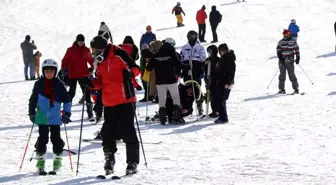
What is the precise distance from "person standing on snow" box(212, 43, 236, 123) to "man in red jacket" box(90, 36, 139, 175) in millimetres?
4698

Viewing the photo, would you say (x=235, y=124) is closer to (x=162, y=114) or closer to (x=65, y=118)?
(x=162, y=114)

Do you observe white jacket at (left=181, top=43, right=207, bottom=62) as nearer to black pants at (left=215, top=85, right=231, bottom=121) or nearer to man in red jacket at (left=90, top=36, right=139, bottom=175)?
black pants at (left=215, top=85, right=231, bottom=121)

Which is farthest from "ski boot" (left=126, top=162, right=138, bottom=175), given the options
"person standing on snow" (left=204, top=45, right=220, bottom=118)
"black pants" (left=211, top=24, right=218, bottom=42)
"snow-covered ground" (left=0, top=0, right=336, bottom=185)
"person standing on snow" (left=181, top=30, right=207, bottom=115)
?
"black pants" (left=211, top=24, right=218, bottom=42)

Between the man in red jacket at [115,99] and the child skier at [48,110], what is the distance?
63cm

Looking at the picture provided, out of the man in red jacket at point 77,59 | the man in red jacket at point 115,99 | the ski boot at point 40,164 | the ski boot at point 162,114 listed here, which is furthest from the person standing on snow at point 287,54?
the ski boot at point 40,164

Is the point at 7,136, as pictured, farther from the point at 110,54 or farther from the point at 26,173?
the point at 110,54

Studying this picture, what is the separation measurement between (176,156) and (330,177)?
8.59 feet

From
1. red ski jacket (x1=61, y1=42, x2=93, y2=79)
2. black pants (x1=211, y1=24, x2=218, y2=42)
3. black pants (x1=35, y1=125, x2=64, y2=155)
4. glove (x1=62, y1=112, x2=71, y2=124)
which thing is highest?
black pants (x1=211, y1=24, x2=218, y2=42)

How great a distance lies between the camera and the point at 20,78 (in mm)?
22422

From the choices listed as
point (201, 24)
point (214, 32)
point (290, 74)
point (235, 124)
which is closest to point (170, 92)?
point (235, 124)

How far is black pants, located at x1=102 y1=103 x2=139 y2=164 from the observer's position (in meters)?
8.30

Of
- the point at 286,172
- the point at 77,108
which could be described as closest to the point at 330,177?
the point at 286,172

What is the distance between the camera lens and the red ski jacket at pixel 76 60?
12953 millimetres

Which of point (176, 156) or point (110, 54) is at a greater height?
point (110, 54)
